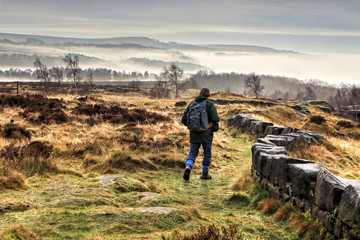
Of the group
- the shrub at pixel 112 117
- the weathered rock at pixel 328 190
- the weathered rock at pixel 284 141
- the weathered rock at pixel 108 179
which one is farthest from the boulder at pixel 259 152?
the shrub at pixel 112 117

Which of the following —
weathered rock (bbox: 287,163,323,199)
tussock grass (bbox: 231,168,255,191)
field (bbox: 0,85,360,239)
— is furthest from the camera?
tussock grass (bbox: 231,168,255,191)

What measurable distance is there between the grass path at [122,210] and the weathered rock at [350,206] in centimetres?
90

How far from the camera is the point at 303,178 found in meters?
4.71

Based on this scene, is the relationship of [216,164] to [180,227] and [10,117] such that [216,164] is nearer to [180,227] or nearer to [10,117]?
[180,227]

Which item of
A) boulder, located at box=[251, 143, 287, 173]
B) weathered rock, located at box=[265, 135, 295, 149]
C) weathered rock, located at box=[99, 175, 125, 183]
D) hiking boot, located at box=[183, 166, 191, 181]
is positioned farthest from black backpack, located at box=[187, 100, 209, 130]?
weathered rock, located at box=[265, 135, 295, 149]

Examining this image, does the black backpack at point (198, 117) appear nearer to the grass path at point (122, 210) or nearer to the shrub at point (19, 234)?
the grass path at point (122, 210)

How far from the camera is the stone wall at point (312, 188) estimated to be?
11.3 feet

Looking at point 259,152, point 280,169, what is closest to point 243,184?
point 259,152

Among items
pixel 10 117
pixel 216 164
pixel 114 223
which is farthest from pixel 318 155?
pixel 10 117

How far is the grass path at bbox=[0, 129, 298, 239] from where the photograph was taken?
3.79 metres

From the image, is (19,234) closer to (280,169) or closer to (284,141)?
(280,169)

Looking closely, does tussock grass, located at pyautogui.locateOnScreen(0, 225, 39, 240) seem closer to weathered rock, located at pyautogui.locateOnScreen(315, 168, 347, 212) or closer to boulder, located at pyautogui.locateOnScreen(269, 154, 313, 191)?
weathered rock, located at pyautogui.locateOnScreen(315, 168, 347, 212)

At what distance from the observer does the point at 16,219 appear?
3.98 metres

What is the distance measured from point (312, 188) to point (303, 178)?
254mm
